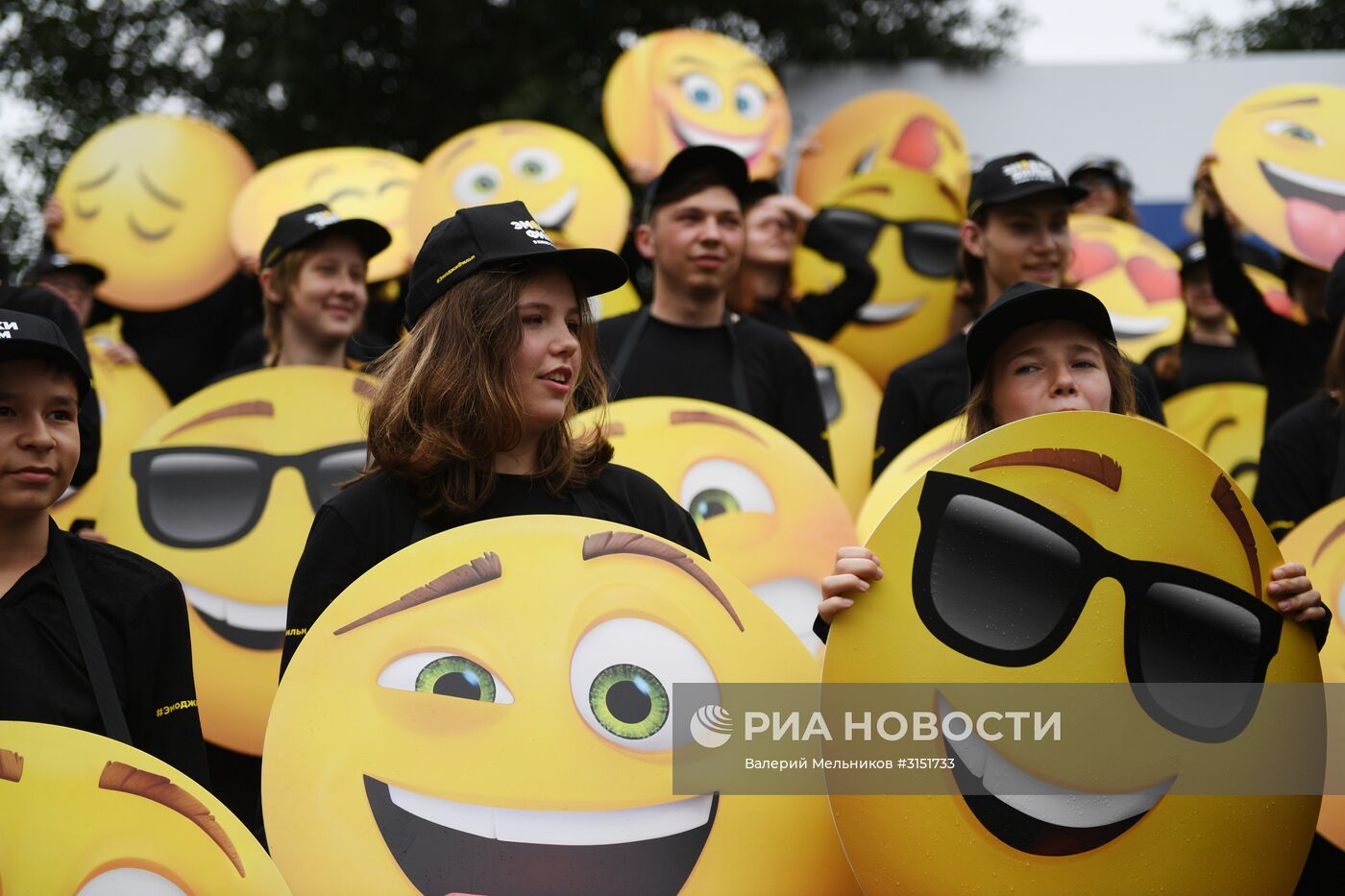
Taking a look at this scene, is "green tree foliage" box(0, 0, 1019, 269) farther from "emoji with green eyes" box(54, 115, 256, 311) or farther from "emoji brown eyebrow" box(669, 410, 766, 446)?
"emoji brown eyebrow" box(669, 410, 766, 446)

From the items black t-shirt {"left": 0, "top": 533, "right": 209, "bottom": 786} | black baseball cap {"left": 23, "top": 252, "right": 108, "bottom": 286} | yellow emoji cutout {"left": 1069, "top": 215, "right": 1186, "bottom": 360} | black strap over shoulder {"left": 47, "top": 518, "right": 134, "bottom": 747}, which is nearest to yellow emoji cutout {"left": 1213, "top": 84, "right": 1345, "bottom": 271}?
yellow emoji cutout {"left": 1069, "top": 215, "right": 1186, "bottom": 360}

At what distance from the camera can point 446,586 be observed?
8.49 feet

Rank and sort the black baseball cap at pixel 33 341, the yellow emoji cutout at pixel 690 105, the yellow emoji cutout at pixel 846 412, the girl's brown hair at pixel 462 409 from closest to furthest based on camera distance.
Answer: the black baseball cap at pixel 33 341, the girl's brown hair at pixel 462 409, the yellow emoji cutout at pixel 846 412, the yellow emoji cutout at pixel 690 105

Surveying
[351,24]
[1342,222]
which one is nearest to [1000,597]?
[1342,222]

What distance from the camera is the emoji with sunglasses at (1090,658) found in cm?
242

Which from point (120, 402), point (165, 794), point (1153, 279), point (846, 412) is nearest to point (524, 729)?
point (165, 794)

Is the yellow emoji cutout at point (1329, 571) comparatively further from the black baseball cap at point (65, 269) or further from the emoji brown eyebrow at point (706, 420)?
the black baseball cap at point (65, 269)

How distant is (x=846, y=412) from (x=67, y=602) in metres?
3.50

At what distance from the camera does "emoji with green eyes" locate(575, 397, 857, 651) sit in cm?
362

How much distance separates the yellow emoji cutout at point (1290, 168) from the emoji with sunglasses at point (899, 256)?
4.84 feet

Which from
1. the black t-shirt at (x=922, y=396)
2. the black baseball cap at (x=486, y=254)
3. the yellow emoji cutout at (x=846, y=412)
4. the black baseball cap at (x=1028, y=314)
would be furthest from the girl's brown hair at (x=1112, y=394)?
the yellow emoji cutout at (x=846, y=412)

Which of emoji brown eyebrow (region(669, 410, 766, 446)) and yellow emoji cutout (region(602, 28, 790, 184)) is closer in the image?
emoji brown eyebrow (region(669, 410, 766, 446))

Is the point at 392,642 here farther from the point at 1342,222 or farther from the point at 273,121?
the point at 273,121

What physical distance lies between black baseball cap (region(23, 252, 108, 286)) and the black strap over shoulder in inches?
150
